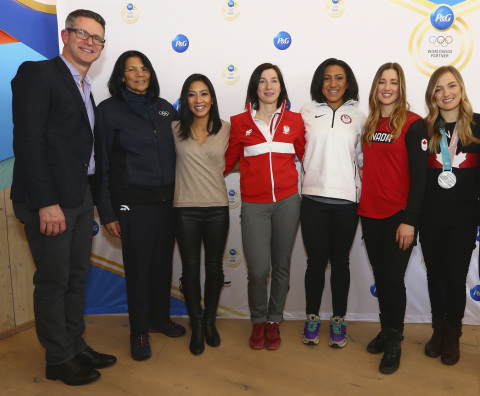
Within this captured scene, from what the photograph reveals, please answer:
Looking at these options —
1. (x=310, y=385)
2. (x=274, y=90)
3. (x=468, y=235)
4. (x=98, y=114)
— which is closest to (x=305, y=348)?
(x=310, y=385)

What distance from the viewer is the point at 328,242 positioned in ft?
7.84

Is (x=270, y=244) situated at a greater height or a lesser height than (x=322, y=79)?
lesser

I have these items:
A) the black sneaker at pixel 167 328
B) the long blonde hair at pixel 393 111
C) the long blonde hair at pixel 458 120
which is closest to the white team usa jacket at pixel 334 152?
the long blonde hair at pixel 393 111

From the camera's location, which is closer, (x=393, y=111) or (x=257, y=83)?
(x=393, y=111)

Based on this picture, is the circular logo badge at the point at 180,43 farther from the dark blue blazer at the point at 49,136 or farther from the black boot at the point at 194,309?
the black boot at the point at 194,309

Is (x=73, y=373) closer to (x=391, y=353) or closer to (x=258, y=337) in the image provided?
(x=258, y=337)

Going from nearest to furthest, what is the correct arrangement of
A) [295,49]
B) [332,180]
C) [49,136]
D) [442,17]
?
[49,136] → [332,180] → [442,17] → [295,49]

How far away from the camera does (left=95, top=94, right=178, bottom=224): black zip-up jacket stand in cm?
225

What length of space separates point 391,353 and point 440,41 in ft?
6.40

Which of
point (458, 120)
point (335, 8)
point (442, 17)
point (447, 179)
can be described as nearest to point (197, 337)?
point (447, 179)

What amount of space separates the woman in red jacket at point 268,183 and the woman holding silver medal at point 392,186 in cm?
42

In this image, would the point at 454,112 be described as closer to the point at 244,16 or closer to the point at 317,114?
the point at 317,114

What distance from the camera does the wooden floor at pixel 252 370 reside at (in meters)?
2.06

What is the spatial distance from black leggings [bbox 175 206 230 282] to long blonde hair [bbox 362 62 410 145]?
918 millimetres
